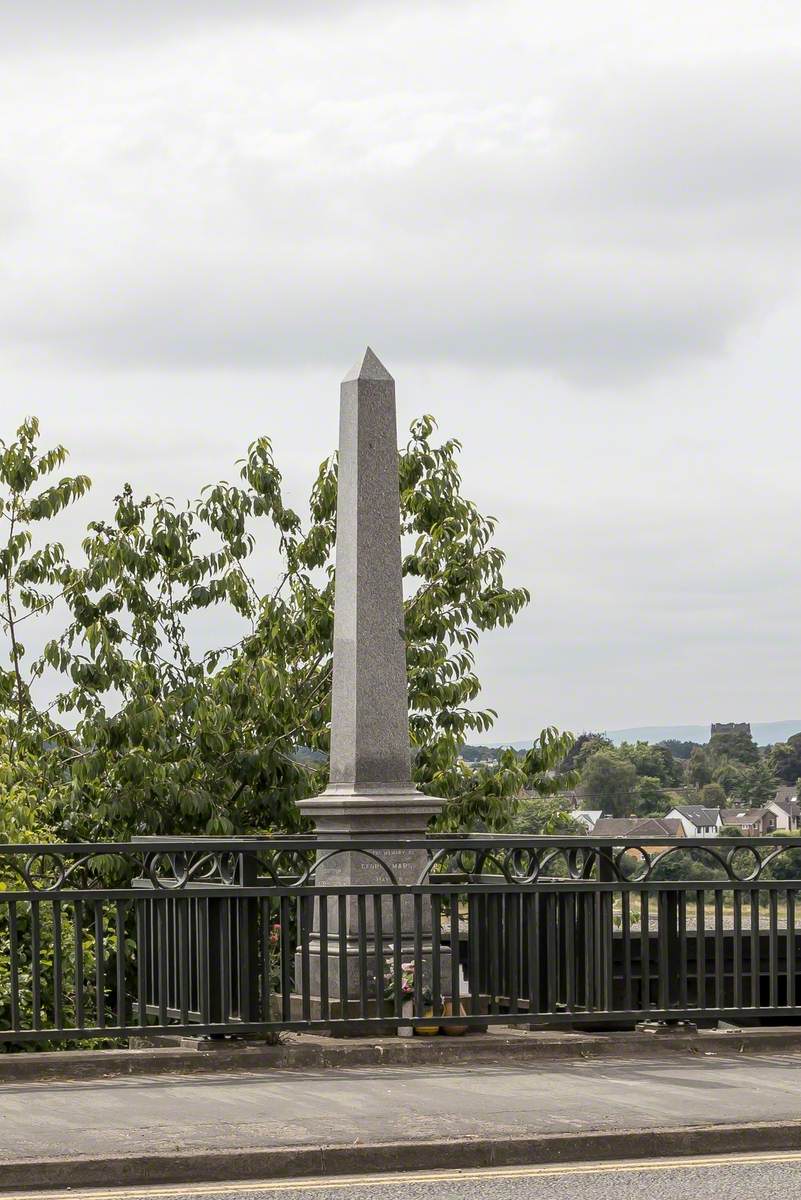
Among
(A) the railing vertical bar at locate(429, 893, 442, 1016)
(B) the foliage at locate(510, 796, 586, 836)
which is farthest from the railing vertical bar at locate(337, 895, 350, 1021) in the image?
(B) the foliage at locate(510, 796, 586, 836)

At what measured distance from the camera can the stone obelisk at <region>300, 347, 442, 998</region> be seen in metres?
12.8

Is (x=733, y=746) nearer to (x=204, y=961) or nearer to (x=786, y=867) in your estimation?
(x=786, y=867)

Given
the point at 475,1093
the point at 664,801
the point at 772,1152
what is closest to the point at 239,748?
the point at 475,1093

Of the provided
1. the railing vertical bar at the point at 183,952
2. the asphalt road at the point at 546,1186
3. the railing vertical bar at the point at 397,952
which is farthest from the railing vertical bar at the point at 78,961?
the asphalt road at the point at 546,1186

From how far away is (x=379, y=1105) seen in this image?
923 centimetres

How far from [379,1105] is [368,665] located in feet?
14.9

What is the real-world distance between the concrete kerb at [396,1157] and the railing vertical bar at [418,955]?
8.49 ft

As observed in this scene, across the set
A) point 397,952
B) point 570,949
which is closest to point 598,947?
point 570,949

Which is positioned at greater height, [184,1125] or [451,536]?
[451,536]

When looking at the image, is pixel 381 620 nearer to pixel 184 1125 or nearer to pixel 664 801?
pixel 184 1125

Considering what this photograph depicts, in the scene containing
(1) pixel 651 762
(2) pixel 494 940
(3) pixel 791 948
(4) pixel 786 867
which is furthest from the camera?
(1) pixel 651 762

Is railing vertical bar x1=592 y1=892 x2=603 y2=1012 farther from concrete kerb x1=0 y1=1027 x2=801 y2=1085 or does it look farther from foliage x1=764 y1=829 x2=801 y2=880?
foliage x1=764 y1=829 x2=801 y2=880

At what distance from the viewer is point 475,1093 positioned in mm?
9656

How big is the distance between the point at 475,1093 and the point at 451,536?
36.2 ft
